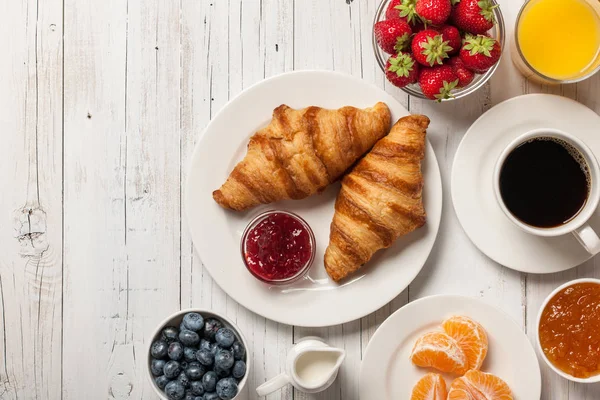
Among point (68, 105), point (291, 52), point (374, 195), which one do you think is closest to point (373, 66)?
point (291, 52)

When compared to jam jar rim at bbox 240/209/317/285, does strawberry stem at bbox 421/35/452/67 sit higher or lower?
higher

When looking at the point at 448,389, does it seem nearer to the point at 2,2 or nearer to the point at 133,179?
the point at 133,179

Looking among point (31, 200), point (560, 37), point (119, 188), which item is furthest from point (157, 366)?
point (560, 37)

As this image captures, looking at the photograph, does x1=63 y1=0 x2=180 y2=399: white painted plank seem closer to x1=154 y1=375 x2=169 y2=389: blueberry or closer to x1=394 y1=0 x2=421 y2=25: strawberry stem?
x1=154 y1=375 x2=169 y2=389: blueberry

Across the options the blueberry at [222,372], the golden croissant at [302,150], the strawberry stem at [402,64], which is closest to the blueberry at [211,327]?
the blueberry at [222,372]

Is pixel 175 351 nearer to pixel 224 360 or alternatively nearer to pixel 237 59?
pixel 224 360

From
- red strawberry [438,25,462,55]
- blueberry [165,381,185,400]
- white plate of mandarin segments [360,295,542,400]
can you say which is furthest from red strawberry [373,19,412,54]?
blueberry [165,381,185,400]
